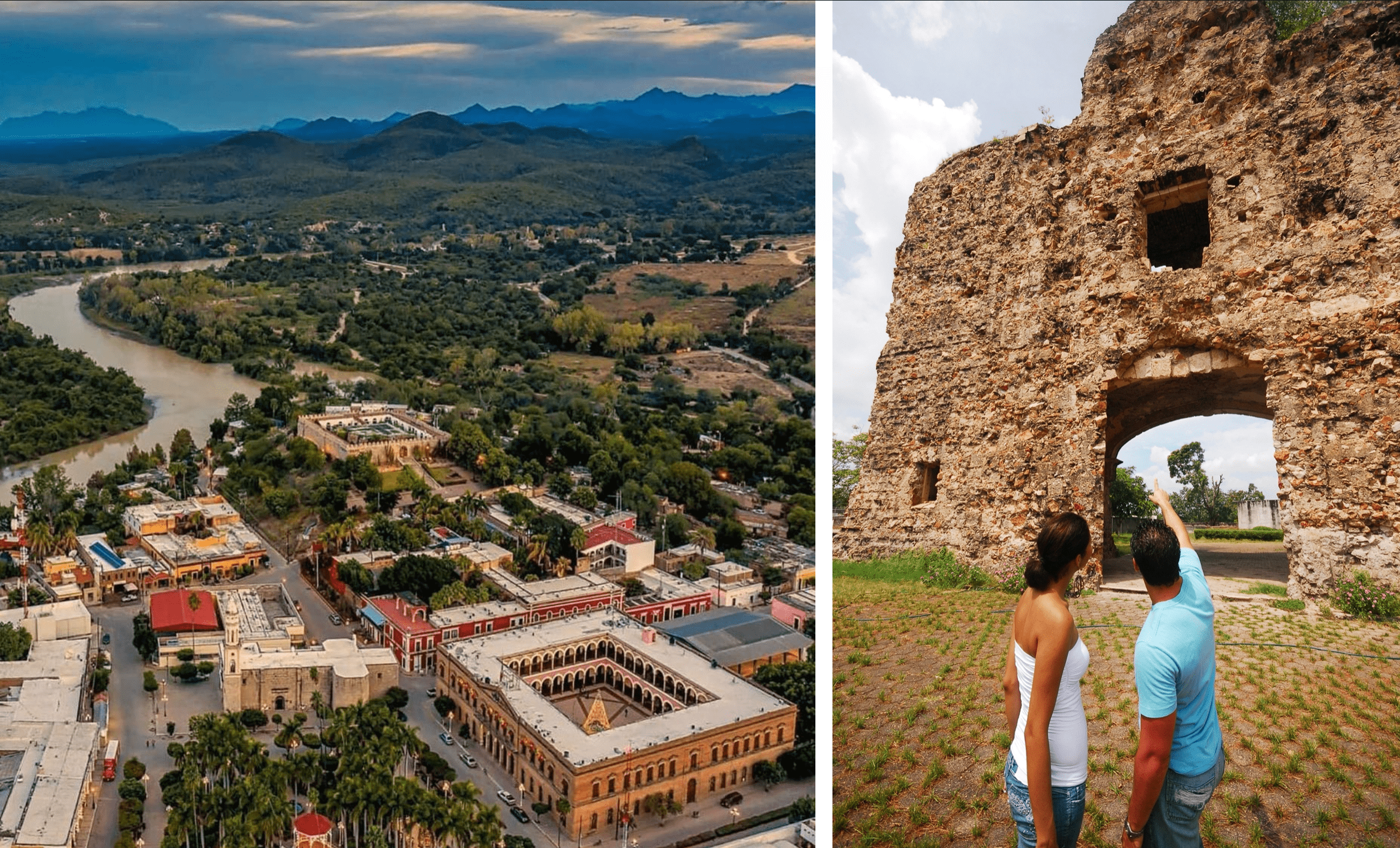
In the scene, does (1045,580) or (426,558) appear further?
(426,558)

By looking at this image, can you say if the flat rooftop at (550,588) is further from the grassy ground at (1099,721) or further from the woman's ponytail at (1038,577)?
the woman's ponytail at (1038,577)

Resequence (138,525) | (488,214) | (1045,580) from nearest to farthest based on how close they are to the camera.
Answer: (1045,580) < (138,525) < (488,214)

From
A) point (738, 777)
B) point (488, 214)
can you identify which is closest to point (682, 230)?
point (488, 214)

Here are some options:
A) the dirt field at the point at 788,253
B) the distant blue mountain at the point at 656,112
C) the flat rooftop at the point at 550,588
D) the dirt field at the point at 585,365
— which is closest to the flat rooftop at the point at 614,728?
the flat rooftop at the point at 550,588

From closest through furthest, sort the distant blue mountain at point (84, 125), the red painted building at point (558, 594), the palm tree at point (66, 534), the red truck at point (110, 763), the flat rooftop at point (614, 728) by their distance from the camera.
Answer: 1. the red truck at point (110, 763)
2. the flat rooftop at point (614, 728)
3. the palm tree at point (66, 534)
4. the red painted building at point (558, 594)
5. the distant blue mountain at point (84, 125)

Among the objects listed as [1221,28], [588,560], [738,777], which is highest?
[1221,28]

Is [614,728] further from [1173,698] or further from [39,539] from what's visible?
[1173,698]

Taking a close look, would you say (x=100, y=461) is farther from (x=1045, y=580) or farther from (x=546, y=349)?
(x=1045, y=580)
